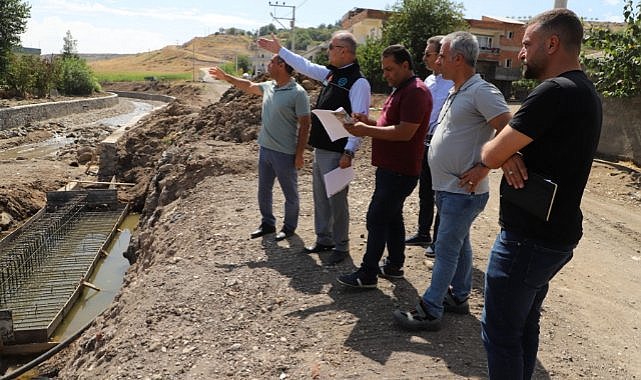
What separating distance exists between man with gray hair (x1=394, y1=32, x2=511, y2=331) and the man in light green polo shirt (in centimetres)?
213

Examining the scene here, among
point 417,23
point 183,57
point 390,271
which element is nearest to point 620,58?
point 390,271

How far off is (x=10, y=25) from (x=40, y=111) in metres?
4.67

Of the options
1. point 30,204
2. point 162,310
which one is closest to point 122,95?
point 30,204

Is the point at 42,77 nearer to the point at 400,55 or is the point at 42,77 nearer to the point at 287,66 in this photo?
the point at 287,66

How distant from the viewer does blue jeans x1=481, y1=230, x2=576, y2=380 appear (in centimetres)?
233

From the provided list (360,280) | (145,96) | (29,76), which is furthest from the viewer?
(145,96)

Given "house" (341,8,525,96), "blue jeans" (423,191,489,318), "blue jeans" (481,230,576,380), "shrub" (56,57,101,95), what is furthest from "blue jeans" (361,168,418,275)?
"shrub" (56,57,101,95)

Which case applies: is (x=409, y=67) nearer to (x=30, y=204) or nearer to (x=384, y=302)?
(x=384, y=302)

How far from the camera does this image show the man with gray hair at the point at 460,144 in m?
3.07

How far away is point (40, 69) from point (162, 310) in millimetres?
36096

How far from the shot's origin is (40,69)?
115ft

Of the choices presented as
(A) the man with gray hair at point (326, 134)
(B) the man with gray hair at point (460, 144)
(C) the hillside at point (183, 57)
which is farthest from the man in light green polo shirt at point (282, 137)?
(C) the hillside at point (183, 57)

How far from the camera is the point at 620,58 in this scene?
9.77 metres

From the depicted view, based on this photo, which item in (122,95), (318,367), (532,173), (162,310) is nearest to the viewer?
(532,173)
